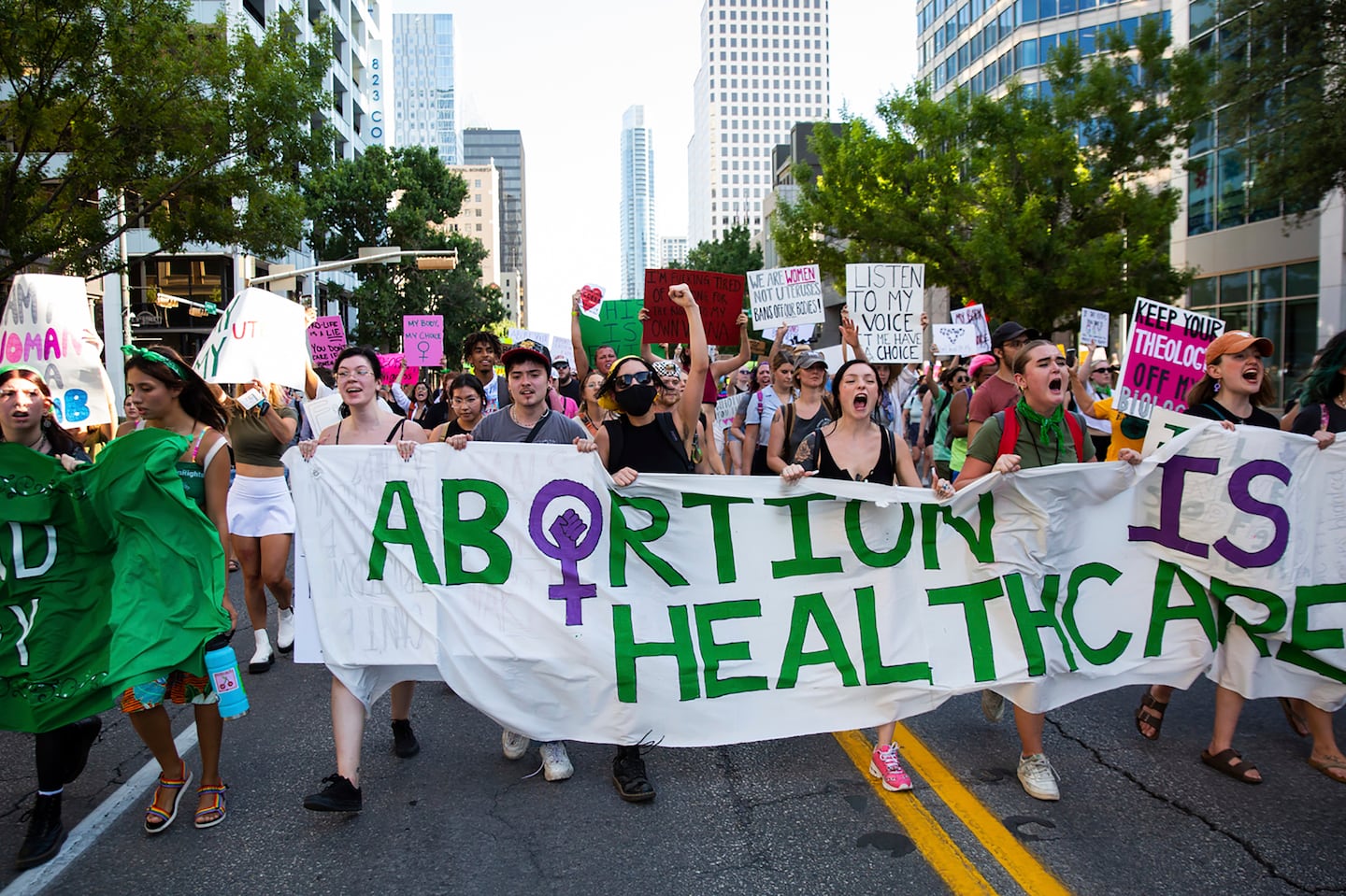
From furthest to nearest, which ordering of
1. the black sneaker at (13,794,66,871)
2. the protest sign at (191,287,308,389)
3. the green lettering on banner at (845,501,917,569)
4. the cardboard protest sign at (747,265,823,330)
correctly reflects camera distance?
1. the cardboard protest sign at (747,265,823,330)
2. the protest sign at (191,287,308,389)
3. the green lettering on banner at (845,501,917,569)
4. the black sneaker at (13,794,66,871)

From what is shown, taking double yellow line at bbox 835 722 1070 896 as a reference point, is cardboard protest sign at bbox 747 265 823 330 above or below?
above

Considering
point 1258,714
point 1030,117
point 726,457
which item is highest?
point 1030,117

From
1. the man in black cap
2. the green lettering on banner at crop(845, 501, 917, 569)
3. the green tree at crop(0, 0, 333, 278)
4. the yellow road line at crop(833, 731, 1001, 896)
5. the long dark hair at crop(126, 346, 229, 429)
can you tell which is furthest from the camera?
the green tree at crop(0, 0, 333, 278)

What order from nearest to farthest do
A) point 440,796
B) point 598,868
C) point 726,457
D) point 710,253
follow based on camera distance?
point 598,868, point 440,796, point 726,457, point 710,253

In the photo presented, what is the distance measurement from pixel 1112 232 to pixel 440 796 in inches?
1011

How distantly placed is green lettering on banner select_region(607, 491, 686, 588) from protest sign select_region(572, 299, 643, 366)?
17.3 ft

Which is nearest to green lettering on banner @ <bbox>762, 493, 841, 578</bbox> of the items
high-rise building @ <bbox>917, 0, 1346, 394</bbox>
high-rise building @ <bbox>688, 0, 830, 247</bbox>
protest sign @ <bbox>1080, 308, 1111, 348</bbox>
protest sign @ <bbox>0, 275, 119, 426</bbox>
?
protest sign @ <bbox>0, 275, 119, 426</bbox>

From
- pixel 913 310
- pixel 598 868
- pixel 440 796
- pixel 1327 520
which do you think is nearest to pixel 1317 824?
pixel 1327 520

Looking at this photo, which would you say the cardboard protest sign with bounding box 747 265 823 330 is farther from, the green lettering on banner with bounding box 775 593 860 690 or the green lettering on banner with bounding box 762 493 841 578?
the green lettering on banner with bounding box 775 593 860 690

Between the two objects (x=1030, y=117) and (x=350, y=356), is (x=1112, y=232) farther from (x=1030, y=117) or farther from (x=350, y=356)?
(x=350, y=356)

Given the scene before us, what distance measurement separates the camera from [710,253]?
68.1 meters

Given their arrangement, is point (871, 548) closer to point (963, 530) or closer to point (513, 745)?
point (963, 530)

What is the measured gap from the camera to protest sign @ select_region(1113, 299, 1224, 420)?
20.2 feet

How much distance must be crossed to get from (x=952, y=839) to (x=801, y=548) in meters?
1.39
